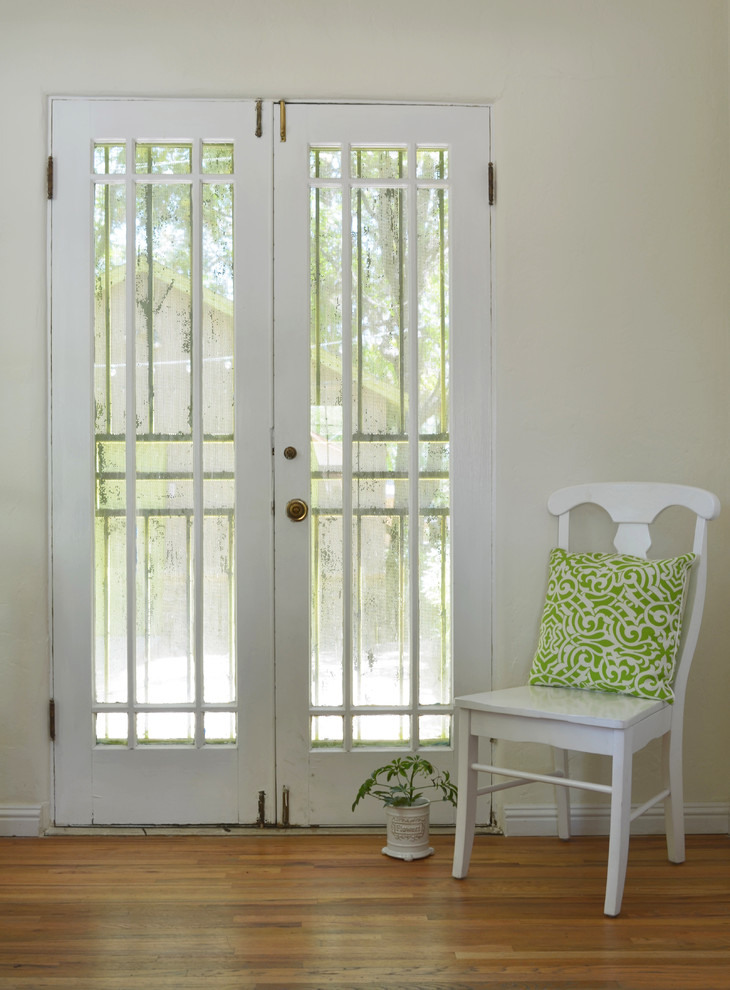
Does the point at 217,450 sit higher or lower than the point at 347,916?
higher

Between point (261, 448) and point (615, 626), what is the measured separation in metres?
1.14

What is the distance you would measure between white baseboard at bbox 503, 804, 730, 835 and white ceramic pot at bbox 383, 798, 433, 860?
34 centimetres

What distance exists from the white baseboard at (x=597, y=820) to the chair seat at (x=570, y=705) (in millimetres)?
485

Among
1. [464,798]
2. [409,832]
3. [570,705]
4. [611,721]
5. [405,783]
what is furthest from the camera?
[405,783]

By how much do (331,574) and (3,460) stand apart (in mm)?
1037

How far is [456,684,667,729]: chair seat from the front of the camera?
2.21 metres

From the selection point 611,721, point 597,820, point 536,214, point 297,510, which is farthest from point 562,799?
point 536,214

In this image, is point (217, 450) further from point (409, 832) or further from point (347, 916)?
point (347, 916)

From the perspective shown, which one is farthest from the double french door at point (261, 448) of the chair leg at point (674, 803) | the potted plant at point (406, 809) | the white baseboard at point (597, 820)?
the chair leg at point (674, 803)

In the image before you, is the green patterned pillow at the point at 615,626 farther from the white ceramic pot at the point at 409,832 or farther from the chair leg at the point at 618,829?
the white ceramic pot at the point at 409,832

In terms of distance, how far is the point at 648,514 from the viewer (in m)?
2.71

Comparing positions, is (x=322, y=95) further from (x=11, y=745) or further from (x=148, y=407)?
(x=11, y=745)

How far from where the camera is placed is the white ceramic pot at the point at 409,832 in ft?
8.52

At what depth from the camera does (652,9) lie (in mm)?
2861
